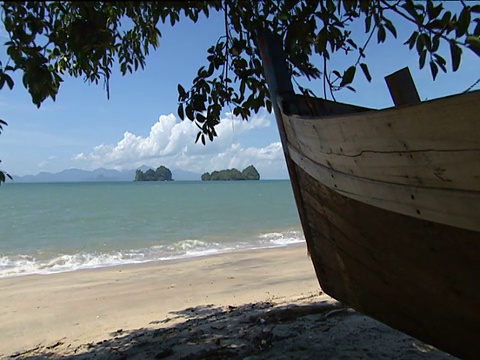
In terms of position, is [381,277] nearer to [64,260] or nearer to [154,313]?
[154,313]

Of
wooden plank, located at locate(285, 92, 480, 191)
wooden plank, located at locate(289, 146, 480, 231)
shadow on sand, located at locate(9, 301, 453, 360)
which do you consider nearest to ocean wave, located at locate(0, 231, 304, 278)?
shadow on sand, located at locate(9, 301, 453, 360)

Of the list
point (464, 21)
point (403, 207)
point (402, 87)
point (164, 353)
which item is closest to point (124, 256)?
point (164, 353)

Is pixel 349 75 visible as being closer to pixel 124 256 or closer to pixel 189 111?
pixel 189 111

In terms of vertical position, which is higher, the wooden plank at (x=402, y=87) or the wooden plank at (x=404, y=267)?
the wooden plank at (x=402, y=87)

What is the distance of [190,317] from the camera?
502 cm

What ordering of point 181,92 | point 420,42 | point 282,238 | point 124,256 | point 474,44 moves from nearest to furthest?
point 474,44
point 420,42
point 181,92
point 124,256
point 282,238

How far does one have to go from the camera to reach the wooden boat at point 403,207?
118 centimetres

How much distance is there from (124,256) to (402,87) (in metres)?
11.1

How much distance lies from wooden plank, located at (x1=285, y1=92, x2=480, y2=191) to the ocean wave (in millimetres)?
9952

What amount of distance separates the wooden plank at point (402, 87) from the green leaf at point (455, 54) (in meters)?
0.26

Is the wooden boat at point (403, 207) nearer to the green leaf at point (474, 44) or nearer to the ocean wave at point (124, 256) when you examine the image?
the green leaf at point (474, 44)

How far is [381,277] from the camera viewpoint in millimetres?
1751

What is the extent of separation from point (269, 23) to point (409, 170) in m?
1.91

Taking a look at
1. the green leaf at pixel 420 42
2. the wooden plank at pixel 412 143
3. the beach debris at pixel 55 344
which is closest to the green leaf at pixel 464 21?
the green leaf at pixel 420 42
